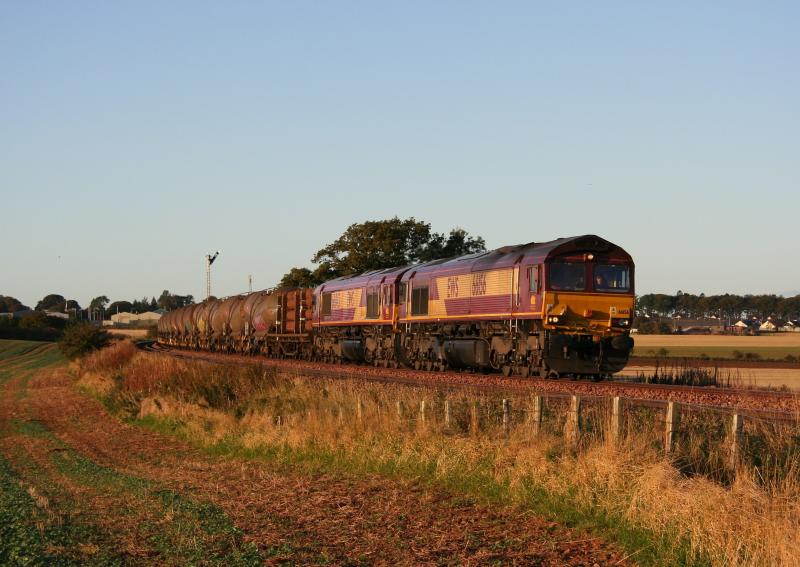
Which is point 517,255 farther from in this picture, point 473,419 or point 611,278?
point 473,419

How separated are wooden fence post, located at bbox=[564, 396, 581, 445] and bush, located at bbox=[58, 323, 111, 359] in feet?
181

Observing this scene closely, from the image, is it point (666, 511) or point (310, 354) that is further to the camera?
point (310, 354)

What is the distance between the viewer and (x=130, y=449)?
71.7ft

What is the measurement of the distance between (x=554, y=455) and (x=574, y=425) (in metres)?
0.91

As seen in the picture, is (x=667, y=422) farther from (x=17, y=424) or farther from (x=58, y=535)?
(x=17, y=424)

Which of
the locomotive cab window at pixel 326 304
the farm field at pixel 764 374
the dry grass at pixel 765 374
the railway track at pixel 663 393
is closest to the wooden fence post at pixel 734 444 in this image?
the railway track at pixel 663 393

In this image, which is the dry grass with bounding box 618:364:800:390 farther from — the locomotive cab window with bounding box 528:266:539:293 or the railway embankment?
the railway embankment

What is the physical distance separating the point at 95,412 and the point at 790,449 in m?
25.0

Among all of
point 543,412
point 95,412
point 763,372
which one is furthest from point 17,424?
point 763,372

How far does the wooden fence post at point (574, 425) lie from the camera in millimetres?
14022

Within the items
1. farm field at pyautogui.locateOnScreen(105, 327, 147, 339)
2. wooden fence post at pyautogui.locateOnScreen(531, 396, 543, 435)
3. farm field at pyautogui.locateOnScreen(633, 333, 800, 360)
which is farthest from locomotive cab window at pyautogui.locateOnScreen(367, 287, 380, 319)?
farm field at pyautogui.locateOnScreen(105, 327, 147, 339)

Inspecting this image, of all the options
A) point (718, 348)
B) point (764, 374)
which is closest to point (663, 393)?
point (764, 374)

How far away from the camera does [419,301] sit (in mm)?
37062

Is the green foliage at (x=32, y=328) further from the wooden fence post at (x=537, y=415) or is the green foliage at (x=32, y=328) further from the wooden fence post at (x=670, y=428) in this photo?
the wooden fence post at (x=670, y=428)
